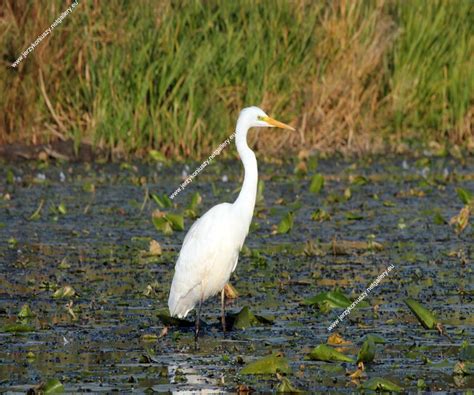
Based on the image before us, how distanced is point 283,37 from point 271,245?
19.6ft

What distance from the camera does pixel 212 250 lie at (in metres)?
8.85

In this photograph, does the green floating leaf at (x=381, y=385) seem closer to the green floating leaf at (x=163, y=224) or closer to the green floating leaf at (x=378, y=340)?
the green floating leaf at (x=378, y=340)

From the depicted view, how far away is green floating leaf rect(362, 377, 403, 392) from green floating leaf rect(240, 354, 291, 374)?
53cm

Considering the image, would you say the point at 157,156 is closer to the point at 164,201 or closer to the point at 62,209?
the point at 164,201

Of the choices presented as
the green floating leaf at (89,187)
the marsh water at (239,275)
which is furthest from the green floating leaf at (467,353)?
the green floating leaf at (89,187)

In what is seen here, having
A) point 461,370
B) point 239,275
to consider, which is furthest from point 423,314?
point 239,275

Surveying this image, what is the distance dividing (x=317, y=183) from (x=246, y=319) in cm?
611

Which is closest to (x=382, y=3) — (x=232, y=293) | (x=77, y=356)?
(x=232, y=293)

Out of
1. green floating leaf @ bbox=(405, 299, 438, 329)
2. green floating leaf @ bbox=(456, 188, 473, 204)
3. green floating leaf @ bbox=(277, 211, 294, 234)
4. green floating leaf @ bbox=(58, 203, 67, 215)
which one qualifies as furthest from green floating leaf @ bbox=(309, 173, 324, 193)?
green floating leaf @ bbox=(405, 299, 438, 329)

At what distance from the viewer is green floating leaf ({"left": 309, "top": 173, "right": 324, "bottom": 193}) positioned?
1454cm

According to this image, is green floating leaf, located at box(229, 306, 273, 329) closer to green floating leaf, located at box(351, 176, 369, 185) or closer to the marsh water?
the marsh water

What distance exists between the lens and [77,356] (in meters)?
7.75

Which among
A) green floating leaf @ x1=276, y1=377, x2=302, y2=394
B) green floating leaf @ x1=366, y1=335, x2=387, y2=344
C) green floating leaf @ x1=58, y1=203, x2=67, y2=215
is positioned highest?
green floating leaf @ x1=58, y1=203, x2=67, y2=215

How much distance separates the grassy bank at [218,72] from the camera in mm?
16391
